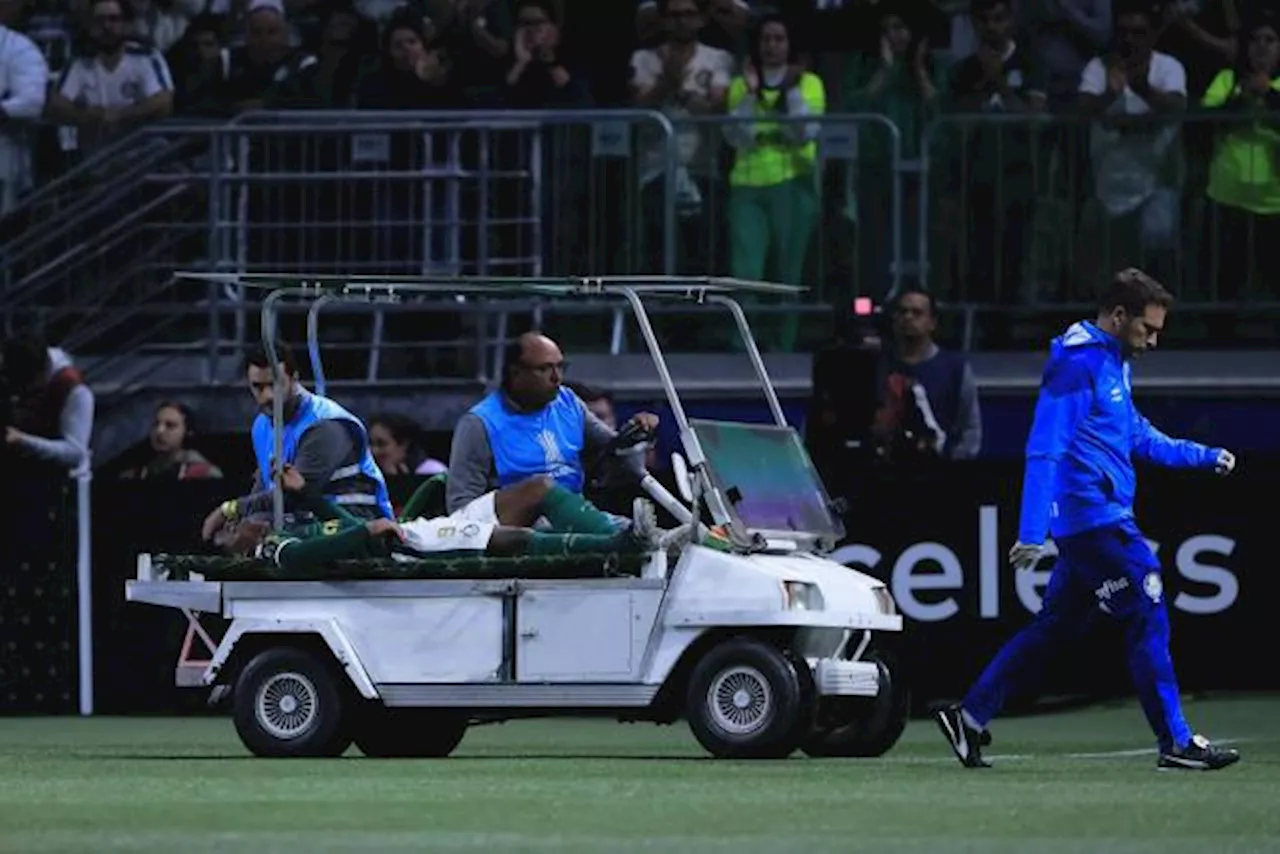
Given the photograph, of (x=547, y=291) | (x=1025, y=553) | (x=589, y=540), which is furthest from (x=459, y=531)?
(x=1025, y=553)

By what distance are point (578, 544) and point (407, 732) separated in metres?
1.40

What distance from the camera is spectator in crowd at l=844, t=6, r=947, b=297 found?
22125mm

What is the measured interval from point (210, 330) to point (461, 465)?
6.19 metres

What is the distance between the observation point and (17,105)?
77.8 ft

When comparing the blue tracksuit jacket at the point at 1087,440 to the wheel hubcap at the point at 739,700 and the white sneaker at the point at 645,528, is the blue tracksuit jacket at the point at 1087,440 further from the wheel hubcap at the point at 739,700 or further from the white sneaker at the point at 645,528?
the white sneaker at the point at 645,528

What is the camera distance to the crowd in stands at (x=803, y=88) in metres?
22.0

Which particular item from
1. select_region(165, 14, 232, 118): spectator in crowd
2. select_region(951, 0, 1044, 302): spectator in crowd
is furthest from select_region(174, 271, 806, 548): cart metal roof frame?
select_region(165, 14, 232, 118): spectator in crowd

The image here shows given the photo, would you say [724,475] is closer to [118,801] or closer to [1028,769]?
[1028,769]

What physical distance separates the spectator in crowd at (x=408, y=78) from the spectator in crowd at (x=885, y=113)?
245cm

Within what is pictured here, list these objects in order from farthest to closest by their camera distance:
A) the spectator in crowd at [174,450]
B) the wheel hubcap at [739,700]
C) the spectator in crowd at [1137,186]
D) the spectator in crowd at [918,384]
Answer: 1. the spectator in crowd at [1137,186]
2. the spectator in crowd at [174,450]
3. the spectator in crowd at [918,384]
4. the wheel hubcap at [739,700]

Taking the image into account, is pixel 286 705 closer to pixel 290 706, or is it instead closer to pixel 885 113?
pixel 290 706

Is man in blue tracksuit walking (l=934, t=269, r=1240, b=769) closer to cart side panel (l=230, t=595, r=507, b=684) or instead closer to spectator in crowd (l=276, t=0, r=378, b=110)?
cart side panel (l=230, t=595, r=507, b=684)

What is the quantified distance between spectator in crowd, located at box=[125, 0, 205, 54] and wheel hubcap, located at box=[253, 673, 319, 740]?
8951mm

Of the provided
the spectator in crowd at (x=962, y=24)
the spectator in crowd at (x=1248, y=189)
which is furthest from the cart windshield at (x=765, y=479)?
the spectator in crowd at (x=962, y=24)
